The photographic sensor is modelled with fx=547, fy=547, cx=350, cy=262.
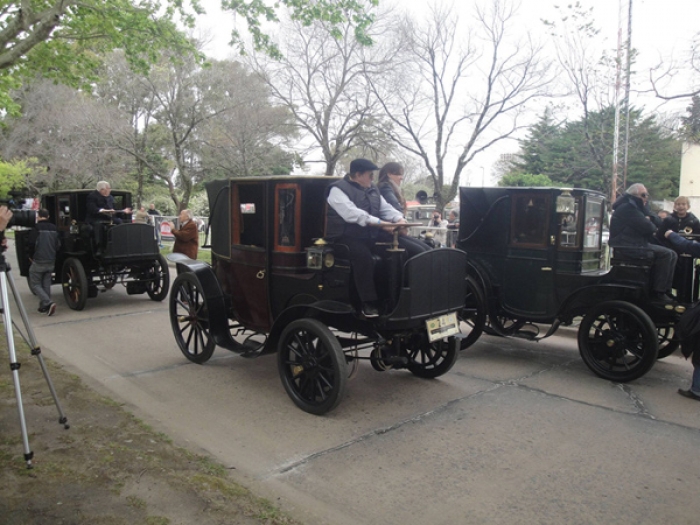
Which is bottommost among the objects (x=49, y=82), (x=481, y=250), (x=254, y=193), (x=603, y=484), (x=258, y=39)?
→ (x=603, y=484)

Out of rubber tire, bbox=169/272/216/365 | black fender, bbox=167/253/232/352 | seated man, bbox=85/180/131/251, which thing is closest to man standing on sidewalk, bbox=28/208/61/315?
seated man, bbox=85/180/131/251

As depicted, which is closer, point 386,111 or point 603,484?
point 603,484

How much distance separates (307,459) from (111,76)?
24325 millimetres

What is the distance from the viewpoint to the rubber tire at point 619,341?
229 inches

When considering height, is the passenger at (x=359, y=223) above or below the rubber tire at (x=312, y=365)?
above

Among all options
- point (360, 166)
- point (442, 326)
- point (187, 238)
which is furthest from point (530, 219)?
point (187, 238)

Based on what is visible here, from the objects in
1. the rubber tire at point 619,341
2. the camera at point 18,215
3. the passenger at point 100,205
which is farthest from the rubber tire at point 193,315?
the rubber tire at point 619,341

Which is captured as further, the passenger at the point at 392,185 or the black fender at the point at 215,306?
the black fender at the point at 215,306

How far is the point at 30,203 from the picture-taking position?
1104 inches

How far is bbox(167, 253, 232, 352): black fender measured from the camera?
6035mm

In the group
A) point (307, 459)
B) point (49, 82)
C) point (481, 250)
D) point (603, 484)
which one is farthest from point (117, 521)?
point (49, 82)

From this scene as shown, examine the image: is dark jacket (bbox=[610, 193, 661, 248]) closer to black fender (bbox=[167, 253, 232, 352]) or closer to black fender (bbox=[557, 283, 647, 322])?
black fender (bbox=[557, 283, 647, 322])

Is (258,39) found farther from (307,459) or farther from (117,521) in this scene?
(117,521)

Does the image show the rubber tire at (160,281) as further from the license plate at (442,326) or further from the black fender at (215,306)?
the license plate at (442,326)
